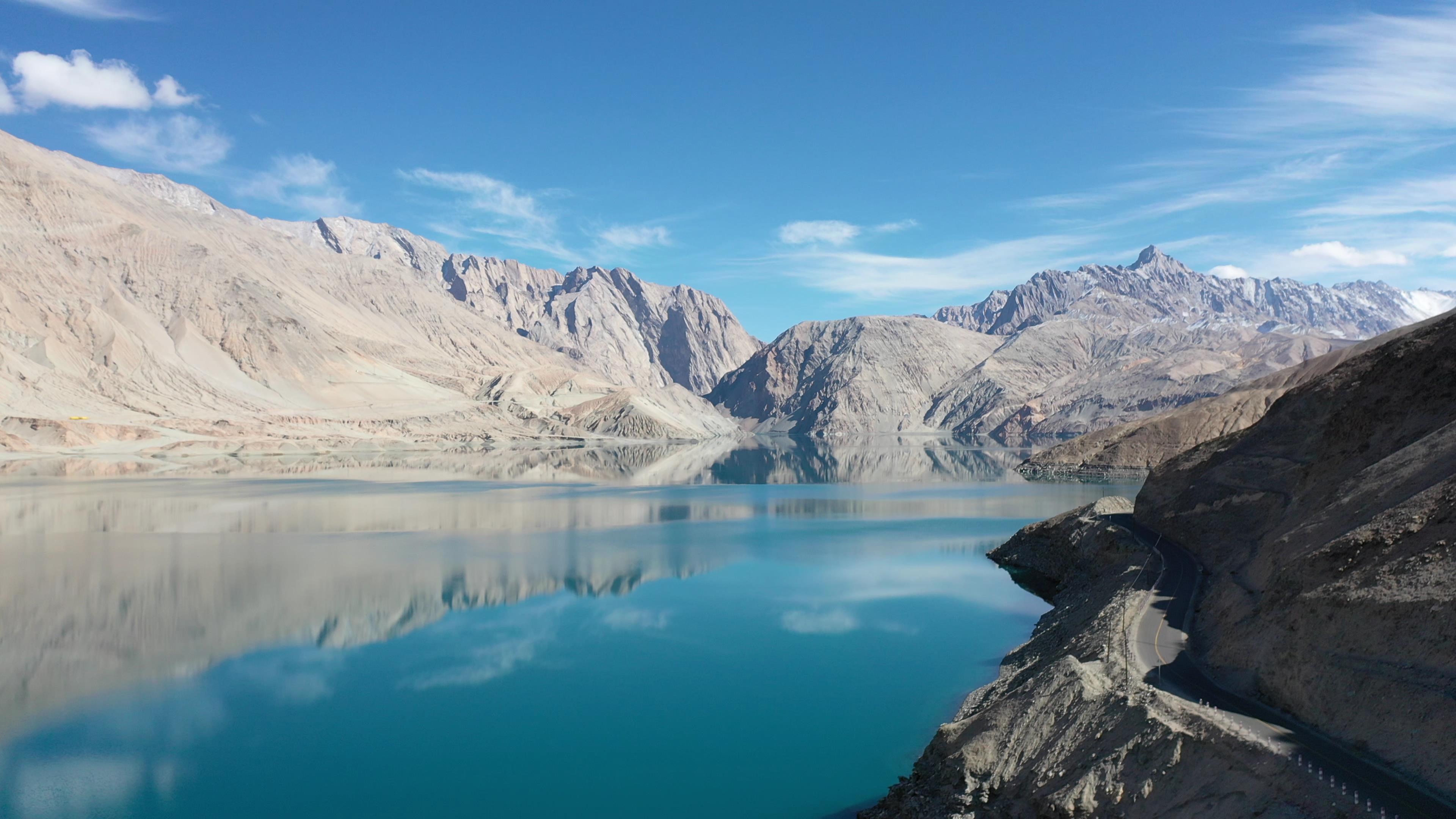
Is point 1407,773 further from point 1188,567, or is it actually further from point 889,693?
point 1188,567

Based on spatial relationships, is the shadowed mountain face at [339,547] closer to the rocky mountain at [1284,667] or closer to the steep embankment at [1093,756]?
the rocky mountain at [1284,667]

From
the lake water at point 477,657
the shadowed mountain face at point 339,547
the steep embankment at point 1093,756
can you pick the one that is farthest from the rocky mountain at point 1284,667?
the shadowed mountain face at point 339,547

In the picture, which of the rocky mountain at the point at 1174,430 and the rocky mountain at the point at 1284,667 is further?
the rocky mountain at the point at 1174,430

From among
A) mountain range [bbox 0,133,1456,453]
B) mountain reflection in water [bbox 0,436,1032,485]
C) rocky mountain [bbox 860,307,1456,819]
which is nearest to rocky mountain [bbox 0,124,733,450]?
mountain range [bbox 0,133,1456,453]

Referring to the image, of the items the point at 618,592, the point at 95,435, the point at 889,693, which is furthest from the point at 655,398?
the point at 889,693

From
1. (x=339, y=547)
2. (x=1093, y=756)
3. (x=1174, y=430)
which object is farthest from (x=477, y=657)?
(x=1174, y=430)

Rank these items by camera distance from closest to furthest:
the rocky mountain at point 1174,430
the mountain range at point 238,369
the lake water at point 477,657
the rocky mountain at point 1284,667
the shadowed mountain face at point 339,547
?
the rocky mountain at point 1284,667 < the lake water at point 477,657 < the shadowed mountain face at point 339,547 < the rocky mountain at point 1174,430 < the mountain range at point 238,369
